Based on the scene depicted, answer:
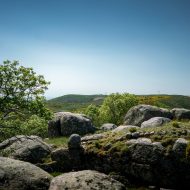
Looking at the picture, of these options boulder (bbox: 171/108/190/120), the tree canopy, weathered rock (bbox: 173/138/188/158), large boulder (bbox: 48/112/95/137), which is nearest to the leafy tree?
the tree canopy

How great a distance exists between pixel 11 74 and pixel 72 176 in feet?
43.2

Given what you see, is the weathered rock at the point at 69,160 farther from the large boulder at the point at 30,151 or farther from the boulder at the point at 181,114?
the boulder at the point at 181,114

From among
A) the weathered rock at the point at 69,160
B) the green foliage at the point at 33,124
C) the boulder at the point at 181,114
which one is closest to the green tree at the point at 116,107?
the boulder at the point at 181,114

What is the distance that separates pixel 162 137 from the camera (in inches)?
1435

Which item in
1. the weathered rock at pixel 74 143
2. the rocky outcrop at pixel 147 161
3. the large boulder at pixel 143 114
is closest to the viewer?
the rocky outcrop at pixel 147 161

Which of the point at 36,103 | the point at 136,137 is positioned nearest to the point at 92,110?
the point at 136,137

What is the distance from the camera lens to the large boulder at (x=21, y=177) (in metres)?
28.0

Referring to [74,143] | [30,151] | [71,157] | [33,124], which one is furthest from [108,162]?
[30,151]

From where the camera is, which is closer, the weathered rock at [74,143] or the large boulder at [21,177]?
the large boulder at [21,177]

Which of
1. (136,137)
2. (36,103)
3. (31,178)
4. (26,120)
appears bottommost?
(31,178)

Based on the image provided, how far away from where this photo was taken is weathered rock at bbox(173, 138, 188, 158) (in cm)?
3306

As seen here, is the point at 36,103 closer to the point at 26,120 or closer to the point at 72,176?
the point at 26,120

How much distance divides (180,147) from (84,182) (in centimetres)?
1310

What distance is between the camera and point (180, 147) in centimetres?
3338
